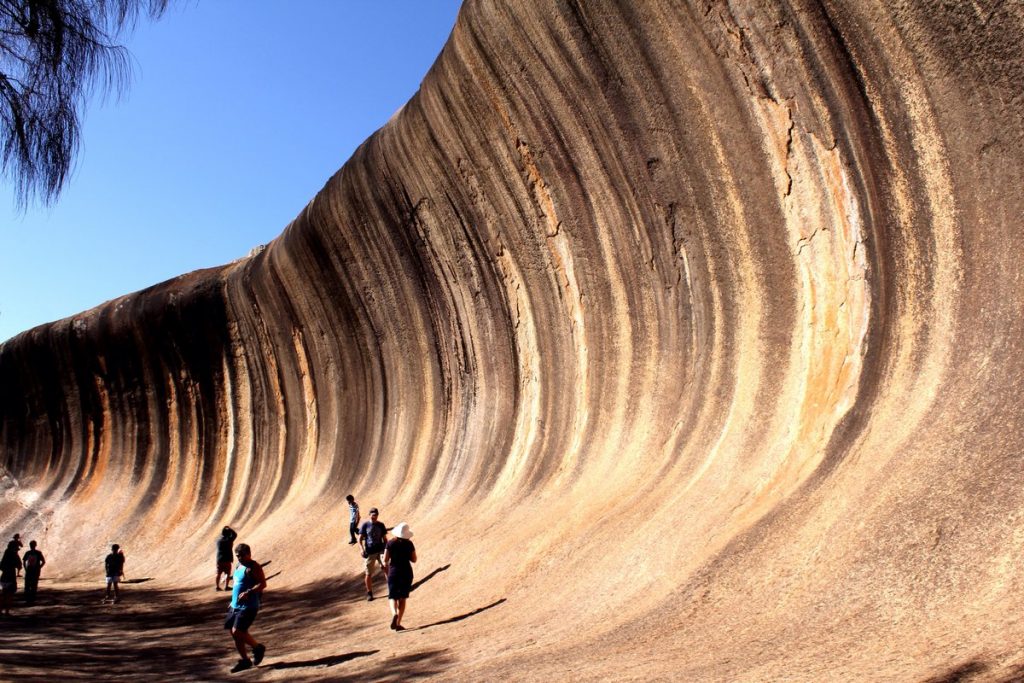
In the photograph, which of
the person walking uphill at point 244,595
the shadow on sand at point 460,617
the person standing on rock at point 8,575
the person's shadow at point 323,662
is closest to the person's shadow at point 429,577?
the shadow on sand at point 460,617

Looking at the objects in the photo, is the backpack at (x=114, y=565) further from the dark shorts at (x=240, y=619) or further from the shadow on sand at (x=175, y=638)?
the dark shorts at (x=240, y=619)

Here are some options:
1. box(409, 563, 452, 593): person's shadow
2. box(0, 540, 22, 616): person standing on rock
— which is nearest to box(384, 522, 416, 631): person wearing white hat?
box(409, 563, 452, 593): person's shadow

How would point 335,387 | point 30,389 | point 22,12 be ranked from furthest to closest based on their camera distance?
point 30,389
point 335,387
point 22,12

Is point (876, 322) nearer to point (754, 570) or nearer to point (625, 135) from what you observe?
point (754, 570)

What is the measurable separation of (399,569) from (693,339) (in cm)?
340

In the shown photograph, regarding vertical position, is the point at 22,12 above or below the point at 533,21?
below

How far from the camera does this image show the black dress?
7.37m

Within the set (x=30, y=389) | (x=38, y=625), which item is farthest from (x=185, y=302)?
(x=38, y=625)

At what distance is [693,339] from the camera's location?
339 inches

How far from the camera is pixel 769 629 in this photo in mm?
4965

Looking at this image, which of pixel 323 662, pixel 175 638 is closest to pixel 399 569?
pixel 323 662

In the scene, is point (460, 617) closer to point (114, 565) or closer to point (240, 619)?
point (240, 619)

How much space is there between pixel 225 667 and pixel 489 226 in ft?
20.3

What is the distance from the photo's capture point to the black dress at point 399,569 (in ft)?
24.2
